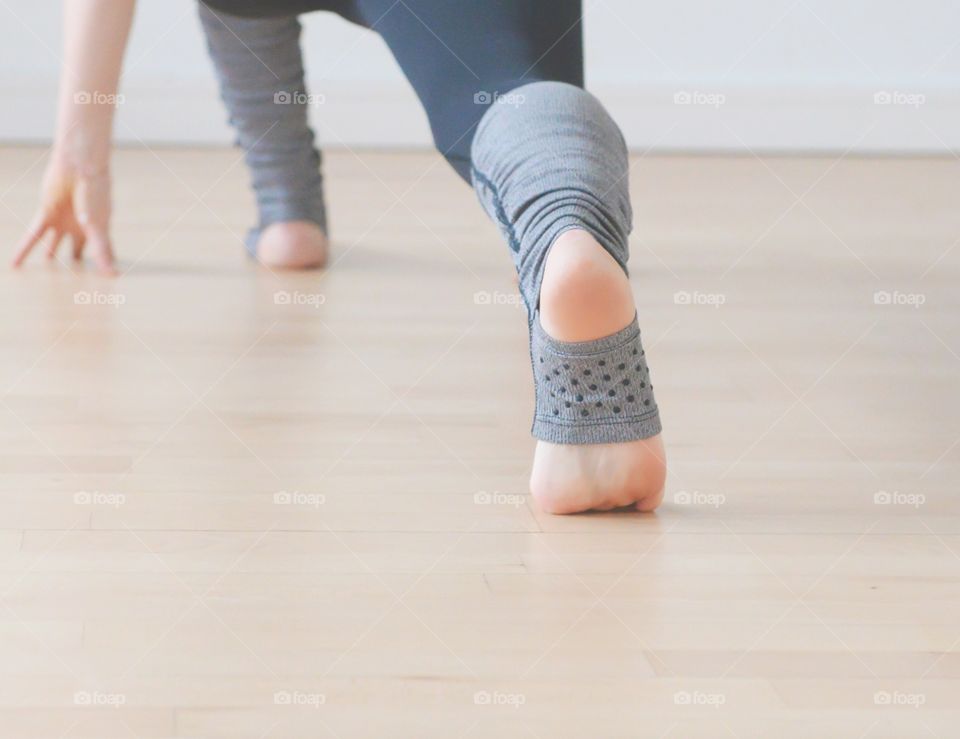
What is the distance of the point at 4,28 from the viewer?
292cm

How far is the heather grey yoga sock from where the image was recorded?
1748mm

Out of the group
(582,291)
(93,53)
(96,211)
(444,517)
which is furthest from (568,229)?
(96,211)

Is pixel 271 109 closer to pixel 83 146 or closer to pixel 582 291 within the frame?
pixel 83 146

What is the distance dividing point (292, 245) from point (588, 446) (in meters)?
0.90

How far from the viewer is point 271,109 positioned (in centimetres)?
177

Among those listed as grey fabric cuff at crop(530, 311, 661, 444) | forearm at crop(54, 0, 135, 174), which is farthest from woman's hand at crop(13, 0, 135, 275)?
grey fabric cuff at crop(530, 311, 661, 444)

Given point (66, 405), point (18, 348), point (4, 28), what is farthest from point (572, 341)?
point (4, 28)

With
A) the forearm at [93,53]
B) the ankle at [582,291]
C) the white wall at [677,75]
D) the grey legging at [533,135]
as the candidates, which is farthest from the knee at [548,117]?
the white wall at [677,75]

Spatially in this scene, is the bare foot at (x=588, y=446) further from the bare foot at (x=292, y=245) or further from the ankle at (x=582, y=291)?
the bare foot at (x=292, y=245)

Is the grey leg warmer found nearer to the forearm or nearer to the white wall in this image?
the forearm

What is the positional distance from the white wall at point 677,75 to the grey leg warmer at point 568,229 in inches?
80.0

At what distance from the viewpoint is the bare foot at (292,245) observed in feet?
5.86

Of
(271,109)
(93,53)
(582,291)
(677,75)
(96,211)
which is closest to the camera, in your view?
(582,291)

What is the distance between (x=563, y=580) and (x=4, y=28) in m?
2.43
